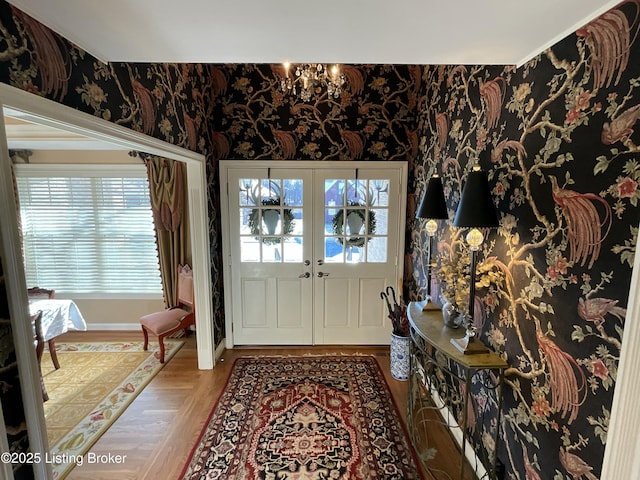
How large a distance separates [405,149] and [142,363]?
3465 millimetres

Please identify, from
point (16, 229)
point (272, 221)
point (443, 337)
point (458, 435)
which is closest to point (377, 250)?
point (272, 221)

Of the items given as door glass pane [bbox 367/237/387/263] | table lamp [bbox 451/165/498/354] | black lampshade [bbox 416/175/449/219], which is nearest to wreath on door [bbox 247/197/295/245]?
door glass pane [bbox 367/237/387/263]

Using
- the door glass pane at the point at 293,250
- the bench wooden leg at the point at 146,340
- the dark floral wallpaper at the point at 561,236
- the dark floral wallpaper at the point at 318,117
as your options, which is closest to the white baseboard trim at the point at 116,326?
the bench wooden leg at the point at 146,340

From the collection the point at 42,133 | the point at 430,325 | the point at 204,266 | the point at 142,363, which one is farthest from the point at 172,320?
the point at 430,325

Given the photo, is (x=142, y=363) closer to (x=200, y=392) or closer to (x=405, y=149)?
(x=200, y=392)

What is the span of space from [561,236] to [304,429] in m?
2.01

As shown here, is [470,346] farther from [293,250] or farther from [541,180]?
[293,250]

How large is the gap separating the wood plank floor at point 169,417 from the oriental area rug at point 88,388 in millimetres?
93

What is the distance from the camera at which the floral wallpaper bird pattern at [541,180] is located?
1058mm

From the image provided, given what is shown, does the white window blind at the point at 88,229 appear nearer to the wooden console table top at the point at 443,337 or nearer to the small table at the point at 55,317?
the small table at the point at 55,317

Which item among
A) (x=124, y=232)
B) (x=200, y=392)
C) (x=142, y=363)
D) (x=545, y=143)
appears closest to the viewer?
Result: (x=545, y=143)

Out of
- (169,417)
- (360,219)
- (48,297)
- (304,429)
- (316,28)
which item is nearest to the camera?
(316,28)

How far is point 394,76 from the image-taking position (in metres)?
3.10

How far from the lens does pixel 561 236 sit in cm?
128
